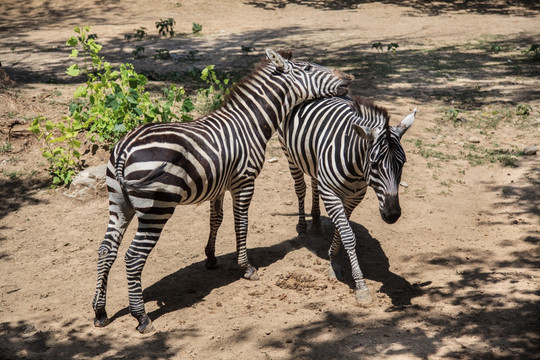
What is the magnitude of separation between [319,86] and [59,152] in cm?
385

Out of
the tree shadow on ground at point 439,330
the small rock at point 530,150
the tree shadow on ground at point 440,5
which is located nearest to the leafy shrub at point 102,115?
the tree shadow on ground at point 439,330

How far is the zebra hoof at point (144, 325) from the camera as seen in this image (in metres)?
5.07

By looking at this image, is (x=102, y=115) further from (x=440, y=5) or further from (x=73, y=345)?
(x=440, y=5)

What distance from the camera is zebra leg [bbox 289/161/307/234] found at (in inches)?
274

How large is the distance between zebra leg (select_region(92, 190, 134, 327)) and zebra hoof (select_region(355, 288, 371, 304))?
7.57ft

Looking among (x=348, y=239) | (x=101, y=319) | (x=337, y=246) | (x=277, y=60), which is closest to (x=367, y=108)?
(x=277, y=60)

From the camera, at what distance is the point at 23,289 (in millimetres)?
5883

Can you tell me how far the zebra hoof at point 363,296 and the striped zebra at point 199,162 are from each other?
1.18 m

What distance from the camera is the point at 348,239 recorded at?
5555mm

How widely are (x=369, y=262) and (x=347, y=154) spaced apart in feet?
4.90

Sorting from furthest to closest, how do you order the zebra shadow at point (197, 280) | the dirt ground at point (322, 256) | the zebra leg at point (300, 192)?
the zebra leg at point (300, 192) < the zebra shadow at point (197, 280) < the dirt ground at point (322, 256)

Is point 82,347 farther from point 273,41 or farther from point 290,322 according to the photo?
point 273,41

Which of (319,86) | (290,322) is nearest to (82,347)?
(290,322)

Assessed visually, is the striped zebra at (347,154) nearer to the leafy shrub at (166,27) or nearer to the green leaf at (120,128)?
the green leaf at (120,128)
